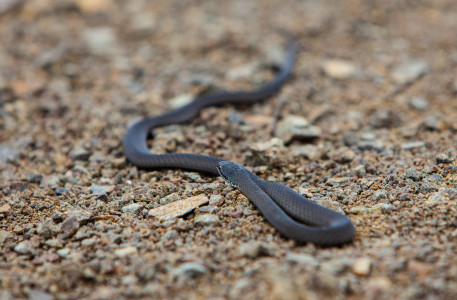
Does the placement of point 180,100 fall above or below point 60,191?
above

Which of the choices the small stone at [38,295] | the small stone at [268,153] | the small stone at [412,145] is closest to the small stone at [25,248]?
the small stone at [38,295]

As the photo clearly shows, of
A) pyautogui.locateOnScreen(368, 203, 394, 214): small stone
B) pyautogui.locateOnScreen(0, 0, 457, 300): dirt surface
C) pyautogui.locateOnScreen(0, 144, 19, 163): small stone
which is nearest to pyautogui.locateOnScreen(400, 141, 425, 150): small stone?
pyautogui.locateOnScreen(0, 0, 457, 300): dirt surface

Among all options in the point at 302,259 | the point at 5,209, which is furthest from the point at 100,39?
the point at 302,259

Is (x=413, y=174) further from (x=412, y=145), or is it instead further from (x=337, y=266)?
(x=337, y=266)

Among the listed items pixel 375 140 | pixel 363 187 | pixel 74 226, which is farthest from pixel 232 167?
pixel 375 140

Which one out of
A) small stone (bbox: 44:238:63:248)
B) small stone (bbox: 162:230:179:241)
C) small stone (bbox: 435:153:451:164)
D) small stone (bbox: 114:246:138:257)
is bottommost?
small stone (bbox: 44:238:63:248)

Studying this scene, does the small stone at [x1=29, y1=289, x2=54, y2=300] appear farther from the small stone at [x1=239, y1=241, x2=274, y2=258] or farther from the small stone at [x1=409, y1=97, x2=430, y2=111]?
the small stone at [x1=409, y1=97, x2=430, y2=111]
